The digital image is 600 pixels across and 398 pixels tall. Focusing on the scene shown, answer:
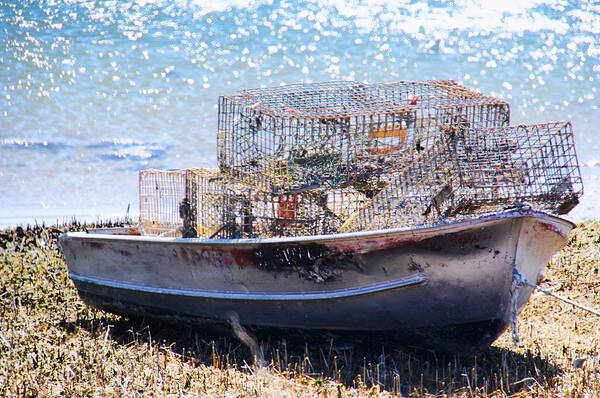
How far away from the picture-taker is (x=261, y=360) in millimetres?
4875

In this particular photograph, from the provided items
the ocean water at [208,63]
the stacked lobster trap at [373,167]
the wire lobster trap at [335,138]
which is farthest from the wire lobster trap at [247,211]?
the ocean water at [208,63]

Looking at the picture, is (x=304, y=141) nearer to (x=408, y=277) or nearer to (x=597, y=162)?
(x=408, y=277)

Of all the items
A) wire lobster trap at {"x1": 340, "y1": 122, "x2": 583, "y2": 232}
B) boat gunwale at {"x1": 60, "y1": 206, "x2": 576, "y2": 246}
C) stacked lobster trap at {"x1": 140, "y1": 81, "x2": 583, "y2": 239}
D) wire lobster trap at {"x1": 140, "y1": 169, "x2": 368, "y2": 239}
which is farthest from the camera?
wire lobster trap at {"x1": 140, "y1": 169, "x2": 368, "y2": 239}

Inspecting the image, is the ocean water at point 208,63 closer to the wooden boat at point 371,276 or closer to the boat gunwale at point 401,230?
the wooden boat at point 371,276

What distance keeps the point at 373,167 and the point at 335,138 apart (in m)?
0.36

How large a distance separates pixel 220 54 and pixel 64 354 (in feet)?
39.0

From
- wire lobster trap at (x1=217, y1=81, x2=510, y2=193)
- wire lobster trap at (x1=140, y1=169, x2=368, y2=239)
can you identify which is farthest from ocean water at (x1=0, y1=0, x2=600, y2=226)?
wire lobster trap at (x1=217, y1=81, x2=510, y2=193)

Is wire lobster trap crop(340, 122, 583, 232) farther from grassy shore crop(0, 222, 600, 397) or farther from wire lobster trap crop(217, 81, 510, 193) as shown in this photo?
grassy shore crop(0, 222, 600, 397)

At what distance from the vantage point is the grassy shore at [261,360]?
439 cm

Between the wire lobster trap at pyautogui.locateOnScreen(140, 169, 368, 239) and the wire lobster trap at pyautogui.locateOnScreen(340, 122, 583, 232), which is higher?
the wire lobster trap at pyautogui.locateOnScreen(340, 122, 583, 232)

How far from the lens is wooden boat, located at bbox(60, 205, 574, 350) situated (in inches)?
175

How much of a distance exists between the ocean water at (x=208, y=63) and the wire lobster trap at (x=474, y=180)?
6725 millimetres

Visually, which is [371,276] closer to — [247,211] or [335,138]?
[335,138]

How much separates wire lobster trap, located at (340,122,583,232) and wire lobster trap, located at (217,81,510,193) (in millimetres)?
184
